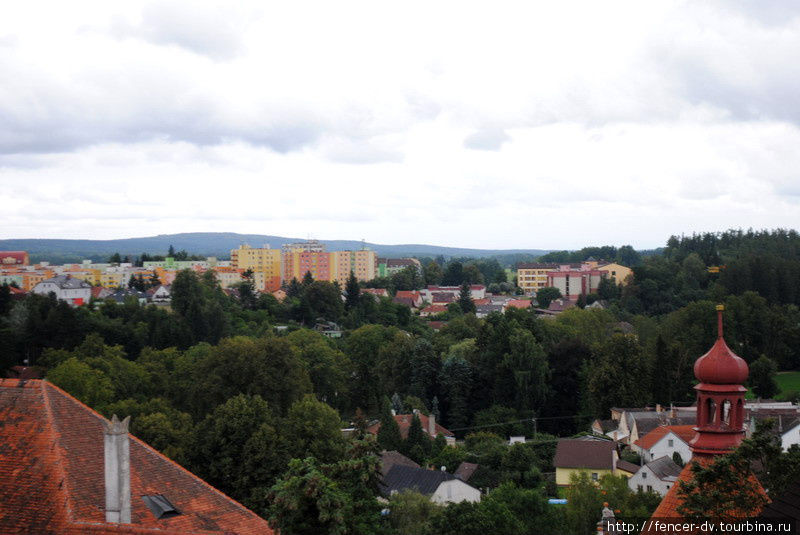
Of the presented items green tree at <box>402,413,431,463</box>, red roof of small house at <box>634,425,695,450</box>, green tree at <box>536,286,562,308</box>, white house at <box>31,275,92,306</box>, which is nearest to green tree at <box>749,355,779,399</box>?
red roof of small house at <box>634,425,695,450</box>

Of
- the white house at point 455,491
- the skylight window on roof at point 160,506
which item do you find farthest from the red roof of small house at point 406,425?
the skylight window on roof at point 160,506

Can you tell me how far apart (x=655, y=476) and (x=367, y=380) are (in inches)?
1195

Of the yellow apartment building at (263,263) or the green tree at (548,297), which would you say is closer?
the green tree at (548,297)

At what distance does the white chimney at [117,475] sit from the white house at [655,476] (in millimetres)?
27069

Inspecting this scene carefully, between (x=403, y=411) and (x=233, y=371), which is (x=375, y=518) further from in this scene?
(x=403, y=411)

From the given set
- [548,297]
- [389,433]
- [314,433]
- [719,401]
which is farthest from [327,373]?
[548,297]

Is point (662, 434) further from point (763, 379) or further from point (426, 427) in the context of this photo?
point (763, 379)

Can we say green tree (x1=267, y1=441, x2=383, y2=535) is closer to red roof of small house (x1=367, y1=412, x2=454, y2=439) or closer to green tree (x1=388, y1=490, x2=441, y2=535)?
green tree (x1=388, y1=490, x2=441, y2=535)

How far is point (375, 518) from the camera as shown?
16719 millimetres

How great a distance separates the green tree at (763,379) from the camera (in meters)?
60.6

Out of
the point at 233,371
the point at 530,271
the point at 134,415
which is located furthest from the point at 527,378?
the point at 530,271

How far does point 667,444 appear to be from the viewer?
41656 millimetres

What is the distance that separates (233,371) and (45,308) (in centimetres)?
2716

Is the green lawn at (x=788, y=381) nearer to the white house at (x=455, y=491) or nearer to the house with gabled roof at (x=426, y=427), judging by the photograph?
the house with gabled roof at (x=426, y=427)
